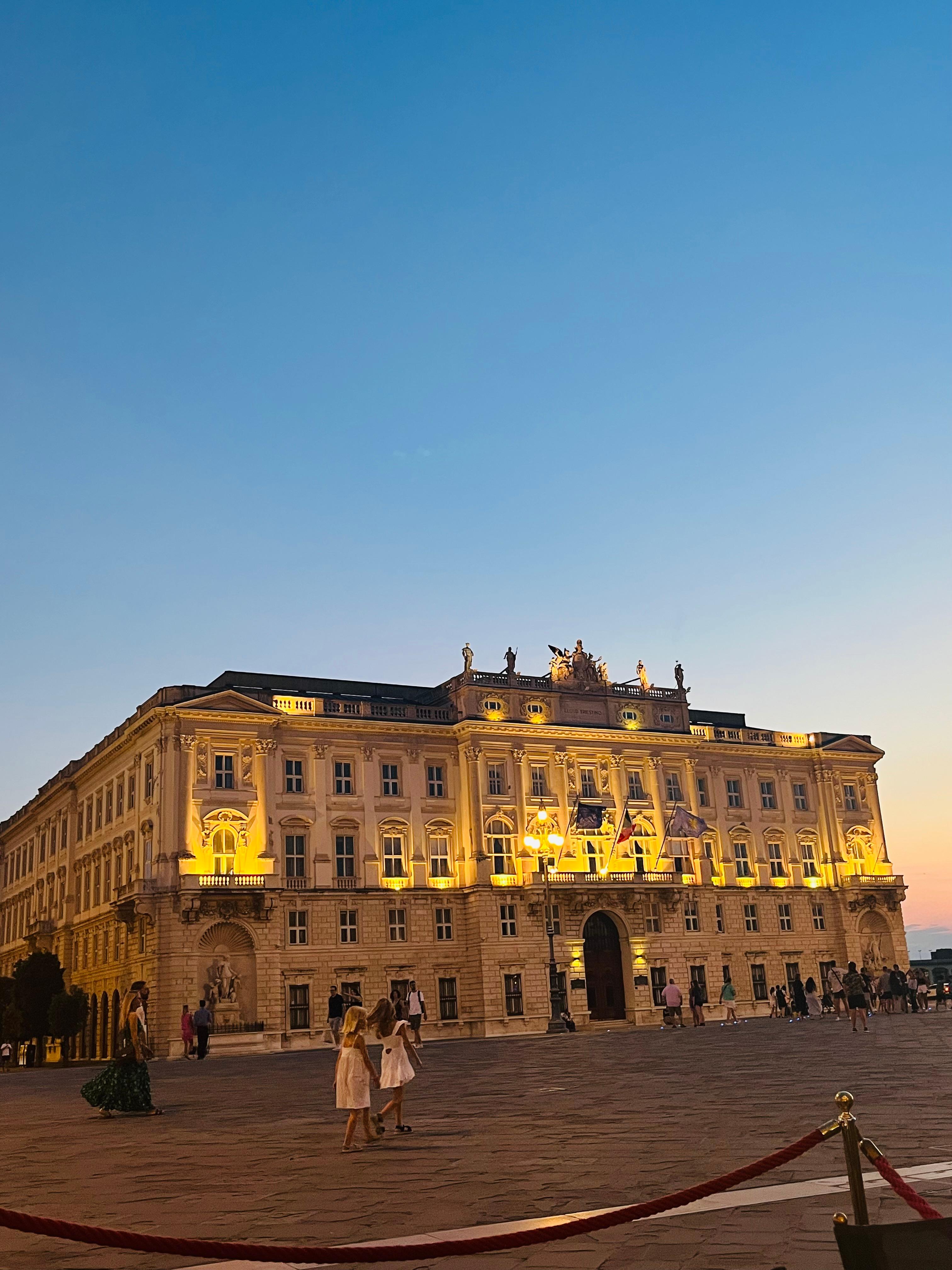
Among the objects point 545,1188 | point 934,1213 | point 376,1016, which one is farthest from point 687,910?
point 934,1213

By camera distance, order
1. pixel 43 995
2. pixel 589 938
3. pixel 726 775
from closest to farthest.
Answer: pixel 43 995, pixel 589 938, pixel 726 775

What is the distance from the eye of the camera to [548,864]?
5931 cm

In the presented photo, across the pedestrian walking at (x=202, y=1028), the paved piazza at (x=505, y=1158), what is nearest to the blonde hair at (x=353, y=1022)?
the paved piazza at (x=505, y=1158)

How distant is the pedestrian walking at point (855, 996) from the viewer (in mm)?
34812

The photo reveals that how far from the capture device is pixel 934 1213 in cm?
550

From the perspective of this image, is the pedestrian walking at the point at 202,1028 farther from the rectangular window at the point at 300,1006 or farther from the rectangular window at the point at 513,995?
the rectangular window at the point at 513,995

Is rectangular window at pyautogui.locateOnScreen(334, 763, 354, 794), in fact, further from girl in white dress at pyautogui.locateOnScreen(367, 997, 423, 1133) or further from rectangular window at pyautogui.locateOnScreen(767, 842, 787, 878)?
girl in white dress at pyautogui.locateOnScreen(367, 997, 423, 1133)

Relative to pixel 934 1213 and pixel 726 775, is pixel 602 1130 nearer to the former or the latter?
pixel 934 1213

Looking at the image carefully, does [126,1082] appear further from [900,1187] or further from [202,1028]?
[202,1028]

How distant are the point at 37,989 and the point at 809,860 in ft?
139

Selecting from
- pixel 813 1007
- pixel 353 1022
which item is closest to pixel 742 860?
pixel 813 1007

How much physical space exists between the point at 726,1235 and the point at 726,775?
63.3m

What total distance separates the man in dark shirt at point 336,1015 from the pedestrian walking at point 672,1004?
40.2 feet

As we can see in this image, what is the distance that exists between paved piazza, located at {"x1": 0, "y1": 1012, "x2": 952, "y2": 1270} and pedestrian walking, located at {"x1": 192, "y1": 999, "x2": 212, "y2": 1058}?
20.3 m
